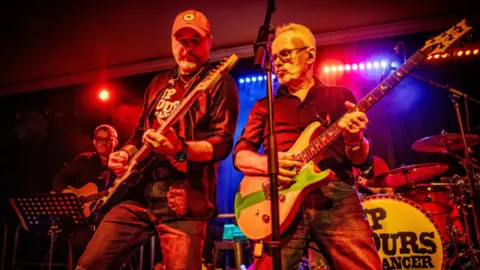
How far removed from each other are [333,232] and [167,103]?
1.36 m

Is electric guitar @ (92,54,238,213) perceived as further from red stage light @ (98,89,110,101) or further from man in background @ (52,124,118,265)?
red stage light @ (98,89,110,101)

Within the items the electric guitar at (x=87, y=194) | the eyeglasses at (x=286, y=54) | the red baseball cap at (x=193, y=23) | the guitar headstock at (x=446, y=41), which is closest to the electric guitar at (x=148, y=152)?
the red baseball cap at (x=193, y=23)

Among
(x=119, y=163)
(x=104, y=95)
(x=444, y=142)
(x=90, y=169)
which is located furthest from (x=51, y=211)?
(x=444, y=142)

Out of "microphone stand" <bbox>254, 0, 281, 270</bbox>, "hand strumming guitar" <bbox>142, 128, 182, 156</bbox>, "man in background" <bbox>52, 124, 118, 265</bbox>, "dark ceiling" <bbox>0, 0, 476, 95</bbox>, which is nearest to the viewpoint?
"microphone stand" <bbox>254, 0, 281, 270</bbox>

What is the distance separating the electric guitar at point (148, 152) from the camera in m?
2.42

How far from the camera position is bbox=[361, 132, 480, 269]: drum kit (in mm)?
4918

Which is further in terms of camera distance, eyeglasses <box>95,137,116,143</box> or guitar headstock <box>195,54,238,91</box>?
eyeglasses <box>95,137,116,143</box>

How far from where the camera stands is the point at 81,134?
9.12 m

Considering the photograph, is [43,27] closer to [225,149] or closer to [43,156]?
[43,156]

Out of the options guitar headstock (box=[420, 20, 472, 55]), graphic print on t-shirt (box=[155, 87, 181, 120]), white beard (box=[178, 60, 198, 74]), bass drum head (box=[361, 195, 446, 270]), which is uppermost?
guitar headstock (box=[420, 20, 472, 55])

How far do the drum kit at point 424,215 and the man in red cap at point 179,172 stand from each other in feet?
10.7

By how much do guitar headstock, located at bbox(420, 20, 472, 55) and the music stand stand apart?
4.19 m

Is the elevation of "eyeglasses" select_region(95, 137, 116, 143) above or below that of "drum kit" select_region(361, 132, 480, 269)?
above

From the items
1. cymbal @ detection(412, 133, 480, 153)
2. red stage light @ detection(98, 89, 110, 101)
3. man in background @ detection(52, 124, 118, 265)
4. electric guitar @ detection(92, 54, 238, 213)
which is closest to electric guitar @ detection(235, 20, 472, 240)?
electric guitar @ detection(92, 54, 238, 213)
